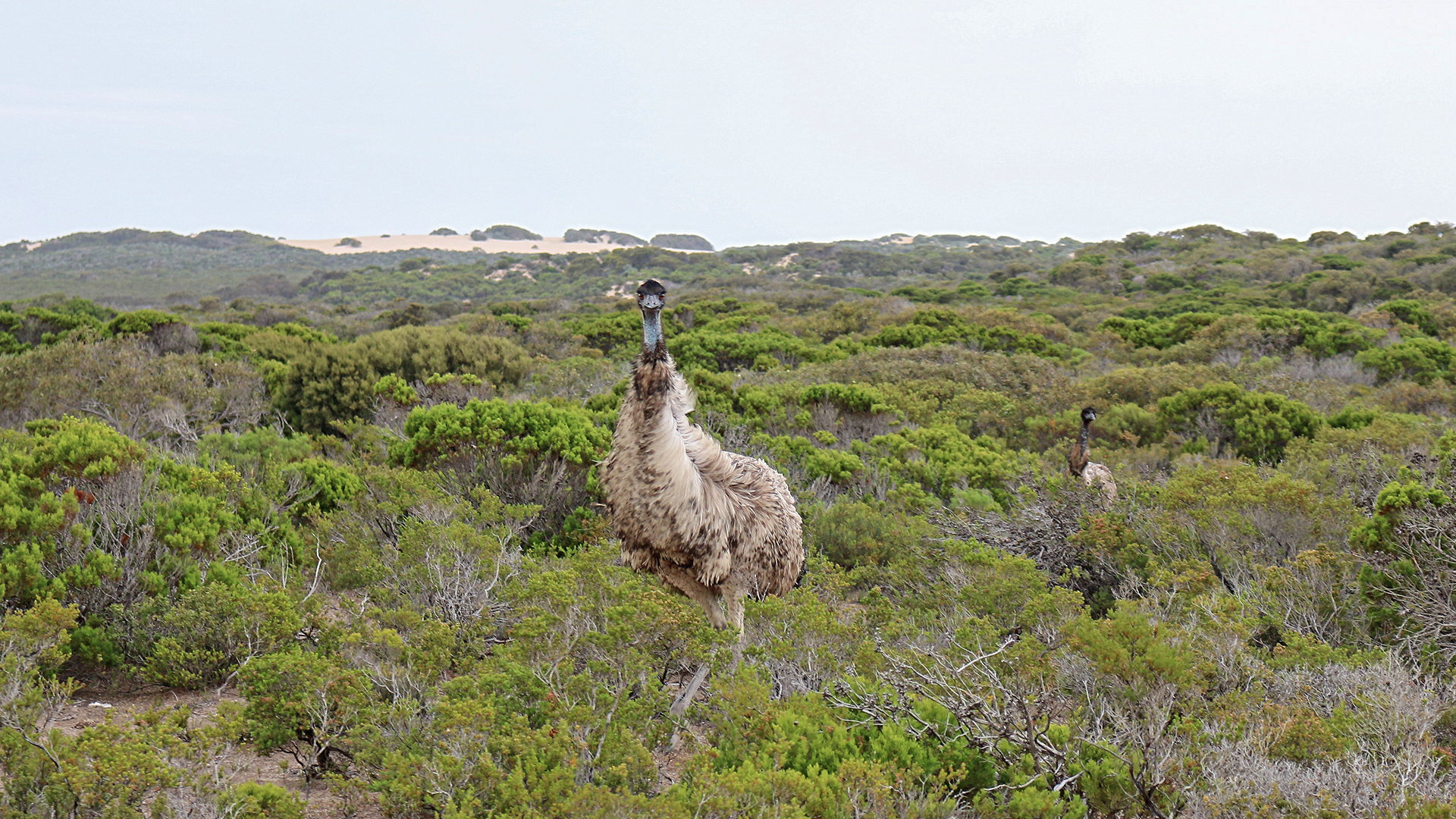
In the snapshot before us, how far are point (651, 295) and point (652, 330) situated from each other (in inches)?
7.3

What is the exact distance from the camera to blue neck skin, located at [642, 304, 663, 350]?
12.1ft

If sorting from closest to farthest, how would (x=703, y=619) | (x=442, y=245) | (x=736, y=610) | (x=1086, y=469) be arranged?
1. (x=703, y=619)
2. (x=736, y=610)
3. (x=1086, y=469)
4. (x=442, y=245)

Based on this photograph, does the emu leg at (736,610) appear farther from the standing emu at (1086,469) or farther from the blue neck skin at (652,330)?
the standing emu at (1086,469)

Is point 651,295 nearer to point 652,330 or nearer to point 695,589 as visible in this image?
point 652,330

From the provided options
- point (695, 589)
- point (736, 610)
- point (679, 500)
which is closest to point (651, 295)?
point (679, 500)

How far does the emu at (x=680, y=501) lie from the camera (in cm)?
380

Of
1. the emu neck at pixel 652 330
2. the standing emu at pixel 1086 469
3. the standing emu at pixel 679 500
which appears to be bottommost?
the standing emu at pixel 1086 469

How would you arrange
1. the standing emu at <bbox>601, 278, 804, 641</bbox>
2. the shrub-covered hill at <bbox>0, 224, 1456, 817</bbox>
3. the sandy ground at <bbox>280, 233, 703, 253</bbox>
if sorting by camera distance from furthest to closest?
the sandy ground at <bbox>280, 233, 703, 253</bbox> → the standing emu at <bbox>601, 278, 804, 641</bbox> → the shrub-covered hill at <bbox>0, 224, 1456, 817</bbox>

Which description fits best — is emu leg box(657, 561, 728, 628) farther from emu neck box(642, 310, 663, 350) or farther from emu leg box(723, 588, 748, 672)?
emu neck box(642, 310, 663, 350)

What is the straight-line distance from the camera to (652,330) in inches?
Result: 147

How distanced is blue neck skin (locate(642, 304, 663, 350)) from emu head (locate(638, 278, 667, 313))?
1.2 inches

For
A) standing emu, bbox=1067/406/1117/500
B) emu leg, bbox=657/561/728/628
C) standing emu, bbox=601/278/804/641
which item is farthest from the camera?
standing emu, bbox=1067/406/1117/500

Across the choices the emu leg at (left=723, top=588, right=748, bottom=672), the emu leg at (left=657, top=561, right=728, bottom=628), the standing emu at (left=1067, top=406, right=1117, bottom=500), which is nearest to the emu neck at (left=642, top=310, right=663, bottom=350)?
the emu leg at (left=657, top=561, right=728, bottom=628)

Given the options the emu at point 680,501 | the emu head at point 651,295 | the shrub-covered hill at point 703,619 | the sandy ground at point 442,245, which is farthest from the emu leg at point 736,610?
the sandy ground at point 442,245
